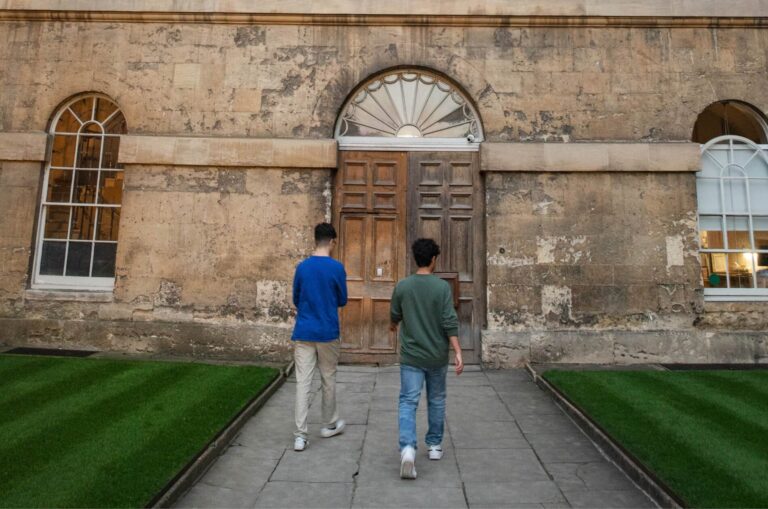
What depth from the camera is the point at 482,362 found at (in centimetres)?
722

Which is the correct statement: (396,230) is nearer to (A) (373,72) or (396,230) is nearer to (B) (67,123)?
(A) (373,72)

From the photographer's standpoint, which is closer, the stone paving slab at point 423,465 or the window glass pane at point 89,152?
the stone paving slab at point 423,465

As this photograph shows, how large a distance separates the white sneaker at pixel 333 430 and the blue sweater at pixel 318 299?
931 mm

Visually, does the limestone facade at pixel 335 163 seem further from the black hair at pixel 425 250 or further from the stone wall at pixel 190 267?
the black hair at pixel 425 250

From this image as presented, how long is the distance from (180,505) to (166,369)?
129 inches

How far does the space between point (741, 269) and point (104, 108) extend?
37.4 feet

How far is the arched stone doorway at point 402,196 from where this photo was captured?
752 cm

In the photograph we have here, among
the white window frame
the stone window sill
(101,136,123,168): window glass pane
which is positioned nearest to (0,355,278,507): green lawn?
the stone window sill

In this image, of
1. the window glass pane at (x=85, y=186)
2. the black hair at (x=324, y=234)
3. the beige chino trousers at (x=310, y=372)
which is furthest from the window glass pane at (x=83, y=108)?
the beige chino trousers at (x=310, y=372)

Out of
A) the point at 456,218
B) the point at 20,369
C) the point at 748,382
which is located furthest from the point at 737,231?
the point at 20,369

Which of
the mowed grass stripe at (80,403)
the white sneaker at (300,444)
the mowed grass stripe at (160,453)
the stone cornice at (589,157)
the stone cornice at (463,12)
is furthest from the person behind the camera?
the stone cornice at (463,12)

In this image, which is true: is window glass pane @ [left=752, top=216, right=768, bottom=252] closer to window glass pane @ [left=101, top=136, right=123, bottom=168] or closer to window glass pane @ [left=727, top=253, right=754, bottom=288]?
window glass pane @ [left=727, top=253, right=754, bottom=288]

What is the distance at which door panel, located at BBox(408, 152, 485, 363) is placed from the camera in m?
7.54

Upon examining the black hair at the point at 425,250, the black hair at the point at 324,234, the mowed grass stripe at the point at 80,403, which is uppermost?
the black hair at the point at 324,234
